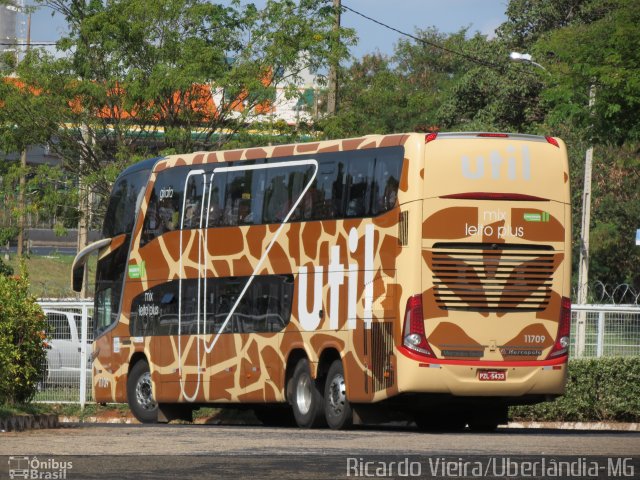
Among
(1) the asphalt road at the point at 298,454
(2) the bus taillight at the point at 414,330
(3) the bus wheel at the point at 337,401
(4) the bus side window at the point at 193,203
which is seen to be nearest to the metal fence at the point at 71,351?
(4) the bus side window at the point at 193,203

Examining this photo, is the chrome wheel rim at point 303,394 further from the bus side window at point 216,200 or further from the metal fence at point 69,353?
the metal fence at point 69,353

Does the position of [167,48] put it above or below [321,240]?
above

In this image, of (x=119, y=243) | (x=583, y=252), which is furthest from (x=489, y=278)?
(x=583, y=252)

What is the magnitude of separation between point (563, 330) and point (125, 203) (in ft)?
31.0

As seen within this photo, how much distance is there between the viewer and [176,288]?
84.1 feet

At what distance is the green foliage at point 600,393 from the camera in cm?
2625

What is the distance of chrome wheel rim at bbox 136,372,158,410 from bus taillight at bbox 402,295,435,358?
7755 millimetres

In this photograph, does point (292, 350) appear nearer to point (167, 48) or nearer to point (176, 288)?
point (176, 288)

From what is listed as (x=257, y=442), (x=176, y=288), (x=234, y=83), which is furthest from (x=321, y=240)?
(x=234, y=83)

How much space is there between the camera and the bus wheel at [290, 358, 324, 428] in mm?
21984

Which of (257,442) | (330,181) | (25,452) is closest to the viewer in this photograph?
(25,452)

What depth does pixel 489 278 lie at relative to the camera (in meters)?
20.4

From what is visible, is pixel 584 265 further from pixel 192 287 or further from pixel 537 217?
pixel 537 217

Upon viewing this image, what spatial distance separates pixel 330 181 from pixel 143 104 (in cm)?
1506
